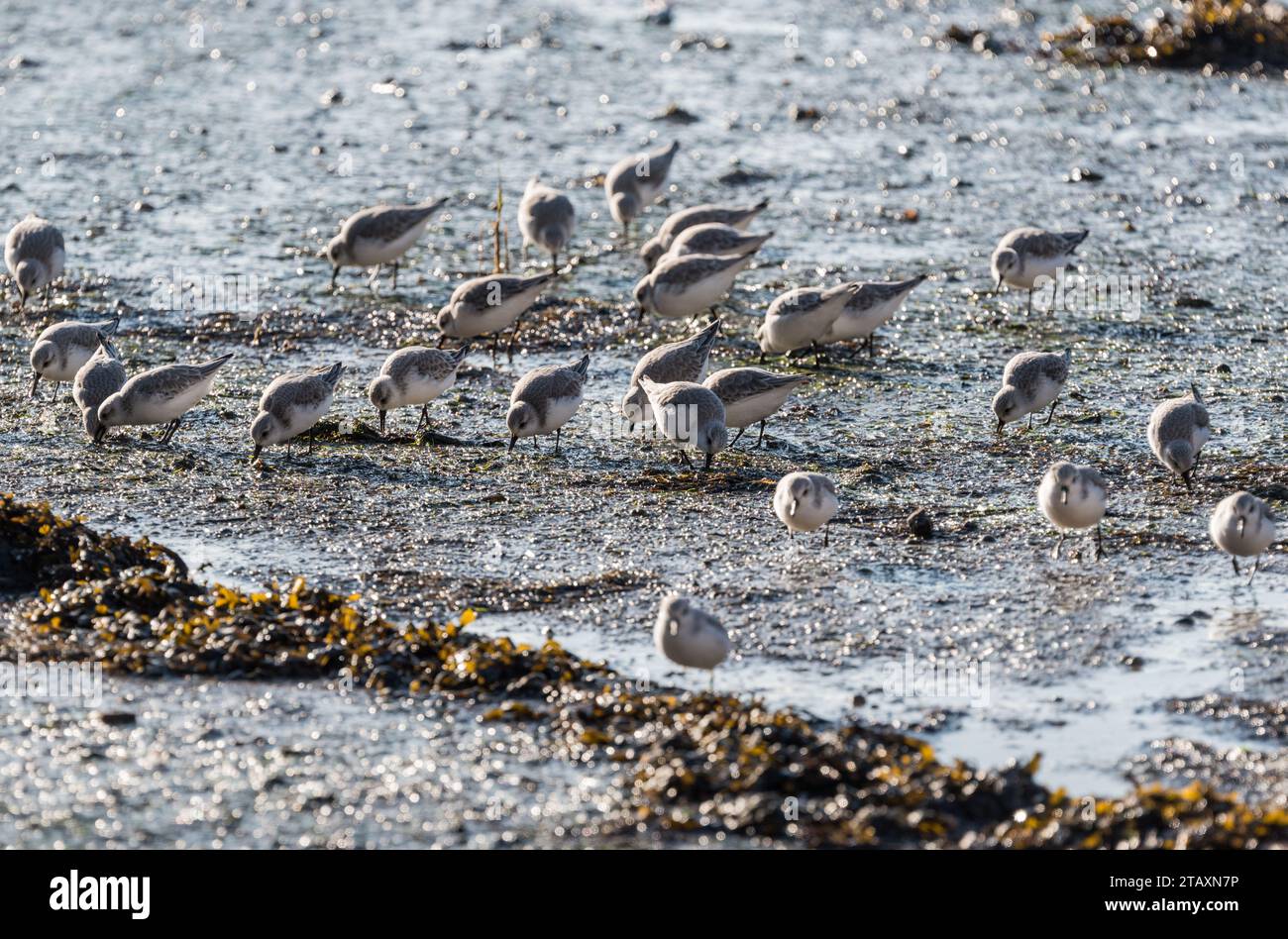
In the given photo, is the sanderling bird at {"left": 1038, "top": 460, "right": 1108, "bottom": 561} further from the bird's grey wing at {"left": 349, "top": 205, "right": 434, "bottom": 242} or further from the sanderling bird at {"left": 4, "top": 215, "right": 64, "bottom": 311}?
the sanderling bird at {"left": 4, "top": 215, "right": 64, "bottom": 311}

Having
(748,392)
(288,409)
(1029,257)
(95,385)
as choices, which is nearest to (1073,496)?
(748,392)

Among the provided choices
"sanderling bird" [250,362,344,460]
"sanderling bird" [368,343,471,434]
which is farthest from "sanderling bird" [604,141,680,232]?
"sanderling bird" [250,362,344,460]

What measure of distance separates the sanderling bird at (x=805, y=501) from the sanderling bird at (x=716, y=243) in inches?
199

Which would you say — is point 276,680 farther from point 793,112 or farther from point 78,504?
point 793,112

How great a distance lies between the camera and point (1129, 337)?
561 inches

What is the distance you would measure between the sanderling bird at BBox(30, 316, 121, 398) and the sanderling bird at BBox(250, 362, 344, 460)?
173cm

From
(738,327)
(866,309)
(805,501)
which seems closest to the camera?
(805,501)

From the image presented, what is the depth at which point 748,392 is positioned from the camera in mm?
11945

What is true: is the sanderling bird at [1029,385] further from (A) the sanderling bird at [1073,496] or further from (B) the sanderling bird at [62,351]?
(B) the sanderling bird at [62,351]

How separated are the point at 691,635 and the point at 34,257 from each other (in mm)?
8561

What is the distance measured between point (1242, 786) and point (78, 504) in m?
6.78

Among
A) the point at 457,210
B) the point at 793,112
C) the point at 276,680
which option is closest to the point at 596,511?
the point at 276,680

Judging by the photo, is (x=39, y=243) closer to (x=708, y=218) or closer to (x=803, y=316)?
(x=708, y=218)

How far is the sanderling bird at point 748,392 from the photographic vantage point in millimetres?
11922
